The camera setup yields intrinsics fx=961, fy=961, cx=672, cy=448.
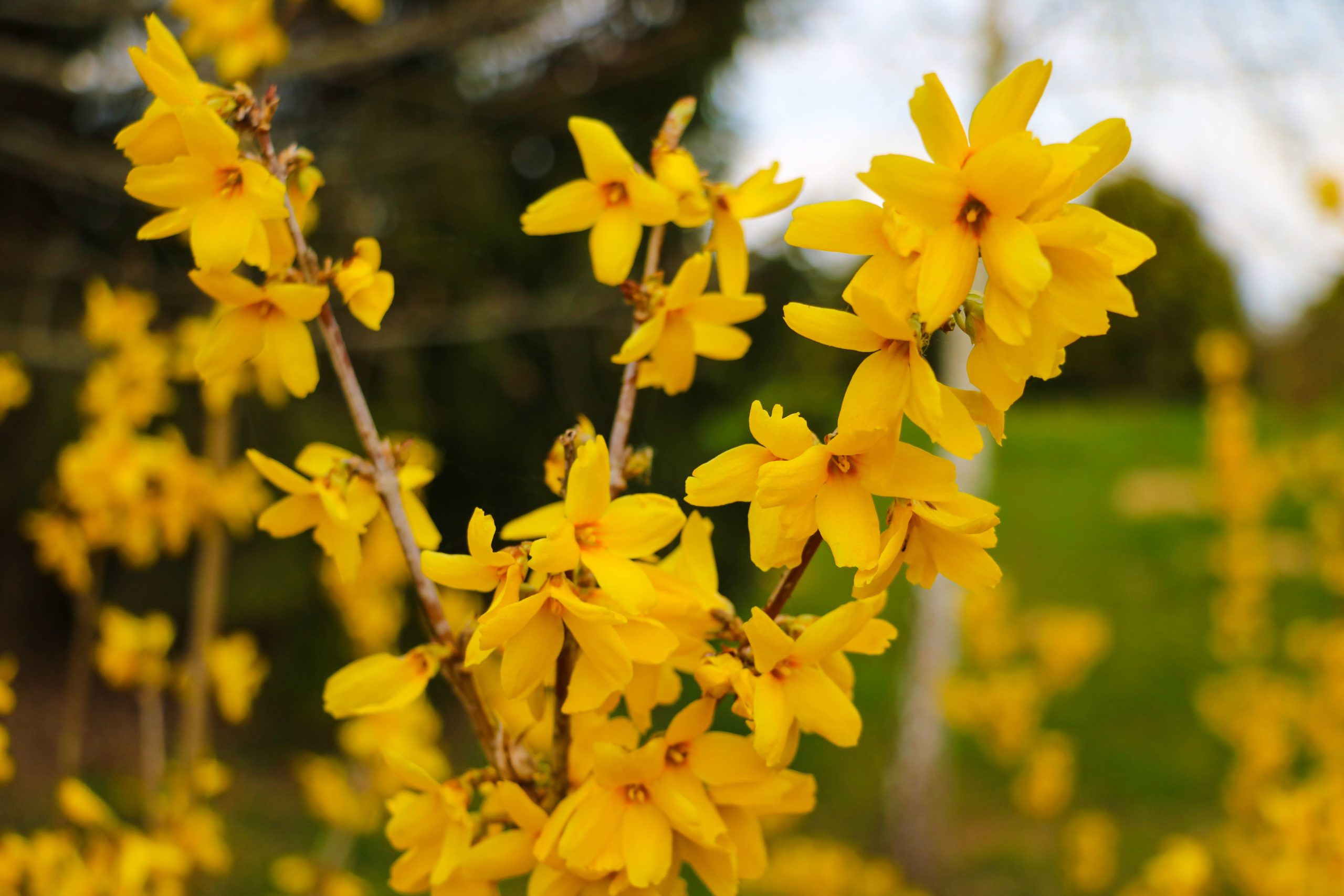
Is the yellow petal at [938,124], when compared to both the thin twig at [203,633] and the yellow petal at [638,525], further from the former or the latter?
the thin twig at [203,633]

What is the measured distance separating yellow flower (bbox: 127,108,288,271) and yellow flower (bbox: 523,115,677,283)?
0.74 feet

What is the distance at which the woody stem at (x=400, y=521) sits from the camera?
775 millimetres

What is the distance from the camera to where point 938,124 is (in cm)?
58

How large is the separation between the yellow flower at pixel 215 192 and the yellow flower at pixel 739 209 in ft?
1.25

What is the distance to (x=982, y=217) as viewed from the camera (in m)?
0.59

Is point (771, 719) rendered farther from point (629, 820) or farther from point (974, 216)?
point (974, 216)

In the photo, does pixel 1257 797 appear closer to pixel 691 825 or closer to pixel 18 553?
pixel 691 825

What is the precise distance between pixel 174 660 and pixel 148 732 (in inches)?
163

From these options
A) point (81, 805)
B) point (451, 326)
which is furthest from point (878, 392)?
point (451, 326)

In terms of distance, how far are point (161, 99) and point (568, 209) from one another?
0.33 metres

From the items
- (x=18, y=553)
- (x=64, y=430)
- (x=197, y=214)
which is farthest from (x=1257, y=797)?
(x=18, y=553)

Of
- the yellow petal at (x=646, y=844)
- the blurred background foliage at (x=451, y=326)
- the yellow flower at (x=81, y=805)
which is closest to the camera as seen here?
the yellow petal at (x=646, y=844)

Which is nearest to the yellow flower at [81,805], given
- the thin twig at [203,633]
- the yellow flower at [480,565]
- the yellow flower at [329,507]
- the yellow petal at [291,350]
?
the thin twig at [203,633]

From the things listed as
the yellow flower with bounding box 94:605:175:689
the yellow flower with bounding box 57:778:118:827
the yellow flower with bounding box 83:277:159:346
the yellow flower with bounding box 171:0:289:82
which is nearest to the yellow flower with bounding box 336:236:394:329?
the yellow flower with bounding box 57:778:118:827
